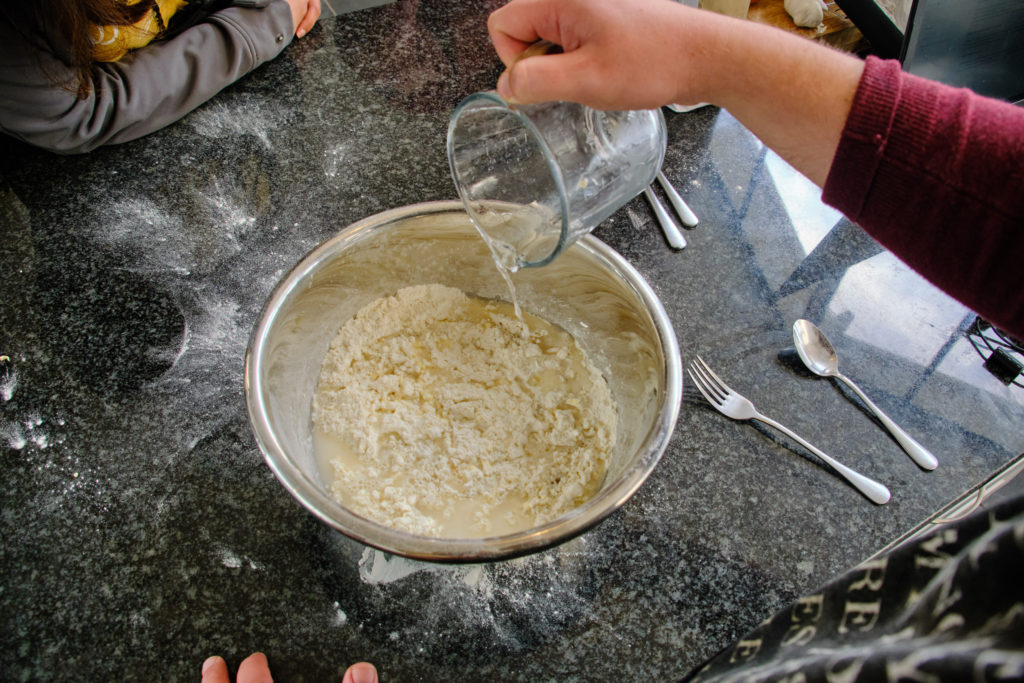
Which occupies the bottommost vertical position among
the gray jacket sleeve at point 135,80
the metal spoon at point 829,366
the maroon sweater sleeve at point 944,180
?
the metal spoon at point 829,366

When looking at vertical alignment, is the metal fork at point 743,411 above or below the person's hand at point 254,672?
above

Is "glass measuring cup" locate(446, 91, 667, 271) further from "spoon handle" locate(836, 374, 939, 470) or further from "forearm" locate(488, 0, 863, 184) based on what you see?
"spoon handle" locate(836, 374, 939, 470)

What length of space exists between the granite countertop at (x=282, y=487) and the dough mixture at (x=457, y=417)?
0.22ft

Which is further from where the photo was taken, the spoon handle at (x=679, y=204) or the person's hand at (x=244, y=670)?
the spoon handle at (x=679, y=204)

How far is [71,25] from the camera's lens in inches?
40.8

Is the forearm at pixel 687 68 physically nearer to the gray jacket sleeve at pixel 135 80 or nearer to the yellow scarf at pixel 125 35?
the gray jacket sleeve at pixel 135 80

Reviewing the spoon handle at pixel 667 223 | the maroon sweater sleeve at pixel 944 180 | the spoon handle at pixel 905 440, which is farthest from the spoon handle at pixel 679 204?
the maroon sweater sleeve at pixel 944 180

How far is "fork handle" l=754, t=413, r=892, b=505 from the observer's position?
0.85m

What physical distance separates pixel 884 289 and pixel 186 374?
109cm

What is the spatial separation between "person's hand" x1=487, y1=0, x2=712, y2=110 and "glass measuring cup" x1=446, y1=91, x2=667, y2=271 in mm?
38

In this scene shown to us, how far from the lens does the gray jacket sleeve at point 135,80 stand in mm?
1067

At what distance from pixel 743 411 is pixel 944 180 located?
0.41m

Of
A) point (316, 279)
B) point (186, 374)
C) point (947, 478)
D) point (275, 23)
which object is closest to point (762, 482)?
point (947, 478)

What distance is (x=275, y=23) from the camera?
1262 millimetres
